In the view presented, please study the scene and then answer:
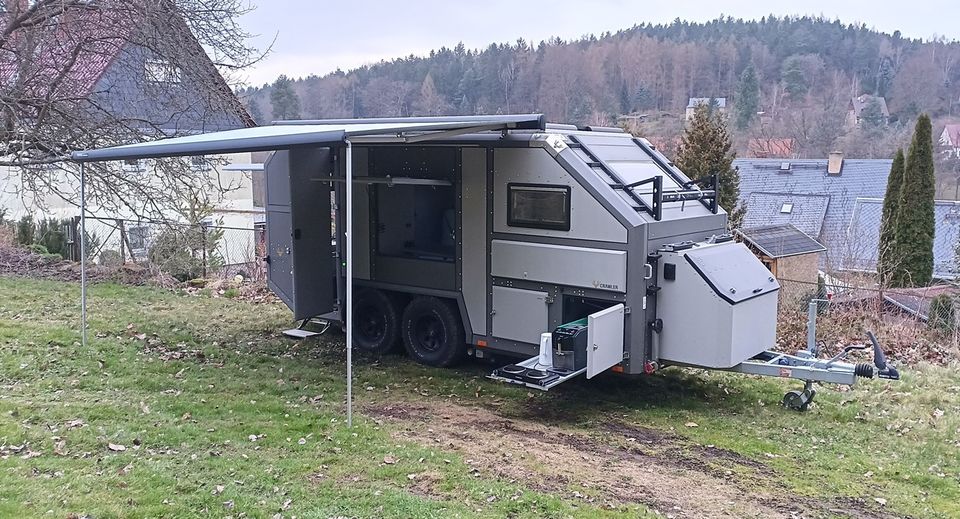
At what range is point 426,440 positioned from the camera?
20.7ft

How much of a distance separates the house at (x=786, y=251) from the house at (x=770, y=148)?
26393 mm


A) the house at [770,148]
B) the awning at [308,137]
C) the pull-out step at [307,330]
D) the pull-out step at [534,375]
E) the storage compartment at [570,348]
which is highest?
the house at [770,148]

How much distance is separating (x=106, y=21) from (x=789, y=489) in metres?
12.0

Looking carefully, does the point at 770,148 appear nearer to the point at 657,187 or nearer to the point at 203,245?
the point at 203,245

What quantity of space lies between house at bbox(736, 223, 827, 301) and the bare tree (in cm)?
1098

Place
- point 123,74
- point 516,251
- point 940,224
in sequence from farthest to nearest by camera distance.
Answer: point 940,224 < point 123,74 < point 516,251

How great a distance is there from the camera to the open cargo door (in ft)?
29.6

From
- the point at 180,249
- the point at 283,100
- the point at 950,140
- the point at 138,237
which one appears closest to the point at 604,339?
the point at 180,249

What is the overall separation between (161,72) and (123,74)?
107 centimetres

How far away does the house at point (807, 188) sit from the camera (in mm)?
34156

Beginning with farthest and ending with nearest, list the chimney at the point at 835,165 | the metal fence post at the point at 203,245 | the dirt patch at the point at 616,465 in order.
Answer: the chimney at the point at 835,165
the metal fence post at the point at 203,245
the dirt patch at the point at 616,465

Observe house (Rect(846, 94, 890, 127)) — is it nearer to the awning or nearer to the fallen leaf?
the awning

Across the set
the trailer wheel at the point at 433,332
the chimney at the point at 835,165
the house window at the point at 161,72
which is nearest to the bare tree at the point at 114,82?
the house window at the point at 161,72

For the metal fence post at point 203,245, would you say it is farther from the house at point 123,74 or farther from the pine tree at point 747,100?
the pine tree at point 747,100
